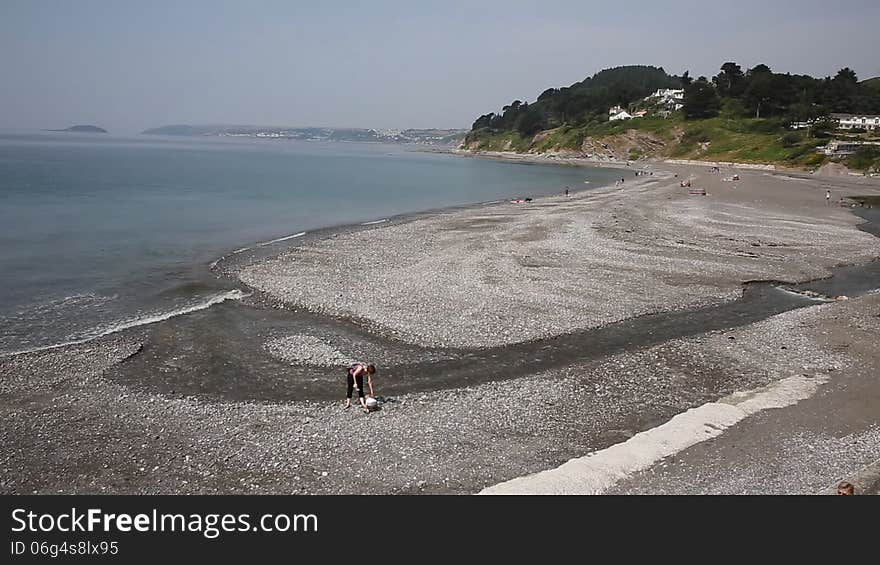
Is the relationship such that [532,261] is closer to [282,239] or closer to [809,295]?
[809,295]

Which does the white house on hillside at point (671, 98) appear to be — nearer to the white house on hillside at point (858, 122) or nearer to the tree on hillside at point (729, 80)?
the tree on hillside at point (729, 80)

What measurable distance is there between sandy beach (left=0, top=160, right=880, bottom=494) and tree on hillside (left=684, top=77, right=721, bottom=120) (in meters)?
125

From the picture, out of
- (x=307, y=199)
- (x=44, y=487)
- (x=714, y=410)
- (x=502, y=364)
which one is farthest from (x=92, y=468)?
(x=307, y=199)

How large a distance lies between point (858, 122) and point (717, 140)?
26.6 m

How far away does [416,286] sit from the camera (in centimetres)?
2588

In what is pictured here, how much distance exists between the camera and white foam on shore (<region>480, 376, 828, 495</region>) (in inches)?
438

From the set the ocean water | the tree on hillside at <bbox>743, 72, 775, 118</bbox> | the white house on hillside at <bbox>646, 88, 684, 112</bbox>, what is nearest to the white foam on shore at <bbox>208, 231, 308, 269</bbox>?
the ocean water

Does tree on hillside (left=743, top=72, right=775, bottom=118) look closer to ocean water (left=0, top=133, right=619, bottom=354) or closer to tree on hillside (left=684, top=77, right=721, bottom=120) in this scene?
tree on hillside (left=684, top=77, right=721, bottom=120)

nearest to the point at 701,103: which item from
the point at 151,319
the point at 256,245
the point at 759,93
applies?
the point at 759,93

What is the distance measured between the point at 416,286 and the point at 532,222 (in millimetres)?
21302

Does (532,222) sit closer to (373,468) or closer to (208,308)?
(208,308)

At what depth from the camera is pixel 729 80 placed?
155 meters

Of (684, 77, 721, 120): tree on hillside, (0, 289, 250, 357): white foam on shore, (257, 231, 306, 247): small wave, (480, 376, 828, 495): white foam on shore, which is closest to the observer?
(480, 376, 828, 495): white foam on shore

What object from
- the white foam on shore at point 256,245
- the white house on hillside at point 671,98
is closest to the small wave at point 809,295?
the white foam on shore at point 256,245
